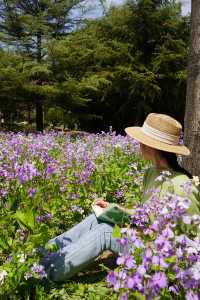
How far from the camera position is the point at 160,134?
315 centimetres

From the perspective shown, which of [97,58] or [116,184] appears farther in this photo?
[97,58]

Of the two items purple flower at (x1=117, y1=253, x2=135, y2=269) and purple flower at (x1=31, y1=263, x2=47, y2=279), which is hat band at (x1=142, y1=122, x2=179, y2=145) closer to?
purple flower at (x1=31, y1=263, x2=47, y2=279)

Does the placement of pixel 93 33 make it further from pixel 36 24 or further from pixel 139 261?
pixel 139 261

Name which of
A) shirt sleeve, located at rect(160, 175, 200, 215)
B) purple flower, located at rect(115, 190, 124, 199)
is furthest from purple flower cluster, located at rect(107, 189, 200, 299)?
purple flower, located at rect(115, 190, 124, 199)

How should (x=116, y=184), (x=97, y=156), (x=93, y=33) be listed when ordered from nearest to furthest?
1. (x=116, y=184)
2. (x=97, y=156)
3. (x=93, y=33)

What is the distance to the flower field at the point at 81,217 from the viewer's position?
6.02 feet

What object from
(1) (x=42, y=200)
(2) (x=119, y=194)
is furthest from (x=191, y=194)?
(2) (x=119, y=194)

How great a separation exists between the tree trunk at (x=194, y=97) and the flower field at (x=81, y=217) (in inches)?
28.9

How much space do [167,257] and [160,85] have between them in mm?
16420

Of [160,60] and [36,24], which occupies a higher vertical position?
[36,24]

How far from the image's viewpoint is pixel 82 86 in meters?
15.0

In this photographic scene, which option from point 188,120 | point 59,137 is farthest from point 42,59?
point 188,120

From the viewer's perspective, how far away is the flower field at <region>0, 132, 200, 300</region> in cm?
183

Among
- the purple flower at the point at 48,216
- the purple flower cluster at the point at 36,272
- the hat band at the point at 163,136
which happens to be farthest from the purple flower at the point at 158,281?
the purple flower at the point at 48,216
